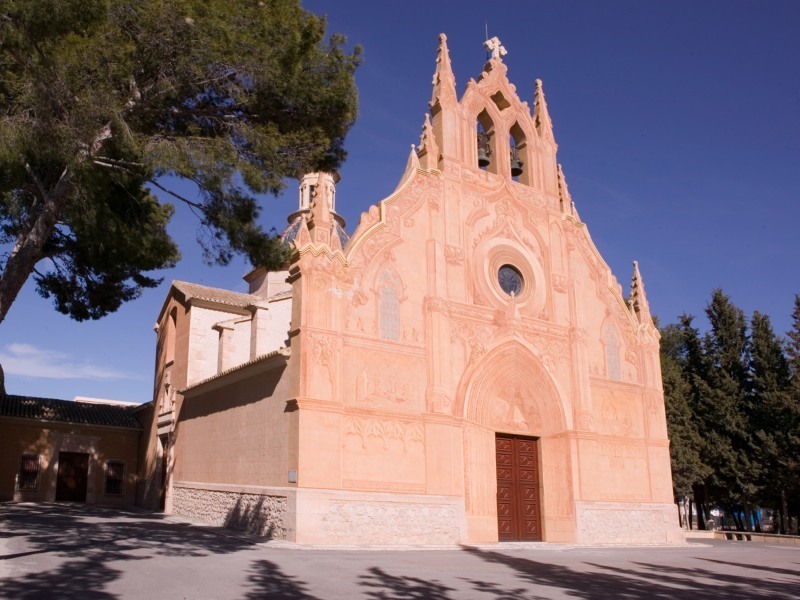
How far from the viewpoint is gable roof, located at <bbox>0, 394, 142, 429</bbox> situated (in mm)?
29078

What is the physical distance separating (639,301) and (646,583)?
584 inches

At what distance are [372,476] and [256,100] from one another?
29.7ft

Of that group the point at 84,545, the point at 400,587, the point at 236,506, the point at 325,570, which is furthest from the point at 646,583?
the point at 236,506

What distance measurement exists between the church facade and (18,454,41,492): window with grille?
208 inches

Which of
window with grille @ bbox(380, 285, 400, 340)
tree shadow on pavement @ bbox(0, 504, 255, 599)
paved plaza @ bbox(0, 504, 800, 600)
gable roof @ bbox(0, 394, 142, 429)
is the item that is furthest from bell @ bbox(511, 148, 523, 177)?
gable roof @ bbox(0, 394, 142, 429)

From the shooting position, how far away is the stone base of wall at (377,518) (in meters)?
15.9

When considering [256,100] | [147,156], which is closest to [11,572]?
[147,156]

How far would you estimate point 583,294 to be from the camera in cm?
2370

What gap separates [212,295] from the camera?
92.9ft

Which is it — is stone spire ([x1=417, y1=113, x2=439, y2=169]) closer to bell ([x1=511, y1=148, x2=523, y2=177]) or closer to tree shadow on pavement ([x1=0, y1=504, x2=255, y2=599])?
bell ([x1=511, y1=148, x2=523, y2=177])

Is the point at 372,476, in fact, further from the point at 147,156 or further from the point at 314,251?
the point at 147,156

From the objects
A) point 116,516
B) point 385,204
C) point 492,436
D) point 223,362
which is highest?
point 385,204

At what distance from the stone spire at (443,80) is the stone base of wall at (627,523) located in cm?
1295

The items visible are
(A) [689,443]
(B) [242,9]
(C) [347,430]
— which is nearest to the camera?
(B) [242,9]
